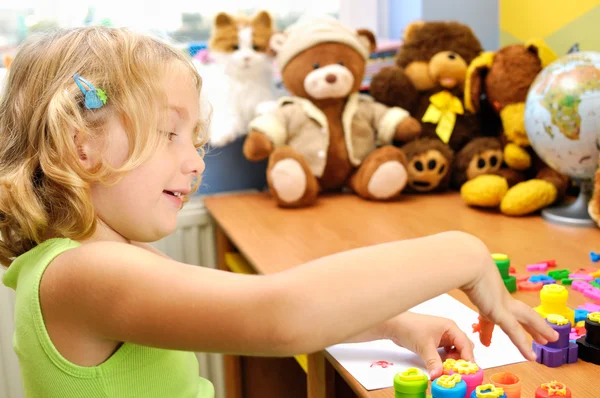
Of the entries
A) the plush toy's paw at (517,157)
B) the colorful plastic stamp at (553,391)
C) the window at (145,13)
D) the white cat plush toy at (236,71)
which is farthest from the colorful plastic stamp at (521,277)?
the window at (145,13)

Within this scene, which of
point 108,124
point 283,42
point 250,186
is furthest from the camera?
point 250,186

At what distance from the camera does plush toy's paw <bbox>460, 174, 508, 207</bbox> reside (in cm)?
134

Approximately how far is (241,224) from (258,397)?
434 millimetres

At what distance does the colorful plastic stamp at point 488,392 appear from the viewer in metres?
0.60

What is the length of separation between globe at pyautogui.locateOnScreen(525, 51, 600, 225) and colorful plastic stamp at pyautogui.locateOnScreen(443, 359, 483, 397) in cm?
65

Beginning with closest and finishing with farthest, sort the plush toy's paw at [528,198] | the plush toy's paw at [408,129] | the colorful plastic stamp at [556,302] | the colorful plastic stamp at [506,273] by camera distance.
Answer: the colorful plastic stamp at [556,302] < the colorful plastic stamp at [506,273] < the plush toy's paw at [528,198] < the plush toy's paw at [408,129]

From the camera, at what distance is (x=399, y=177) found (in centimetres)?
146

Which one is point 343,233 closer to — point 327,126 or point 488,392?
point 327,126

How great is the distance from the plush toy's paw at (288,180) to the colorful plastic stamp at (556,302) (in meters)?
0.68

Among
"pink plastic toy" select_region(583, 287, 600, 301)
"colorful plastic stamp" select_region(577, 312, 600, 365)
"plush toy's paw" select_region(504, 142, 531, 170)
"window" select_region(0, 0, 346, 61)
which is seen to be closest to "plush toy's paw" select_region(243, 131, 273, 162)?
"window" select_region(0, 0, 346, 61)

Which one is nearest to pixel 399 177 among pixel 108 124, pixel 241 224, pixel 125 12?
pixel 241 224

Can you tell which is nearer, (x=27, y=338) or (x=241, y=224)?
(x=27, y=338)

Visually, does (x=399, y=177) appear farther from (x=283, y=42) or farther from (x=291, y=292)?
(x=291, y=292)

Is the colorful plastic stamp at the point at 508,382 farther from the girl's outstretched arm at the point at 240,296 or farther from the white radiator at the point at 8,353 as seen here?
the white radiator at the point at 8,353
